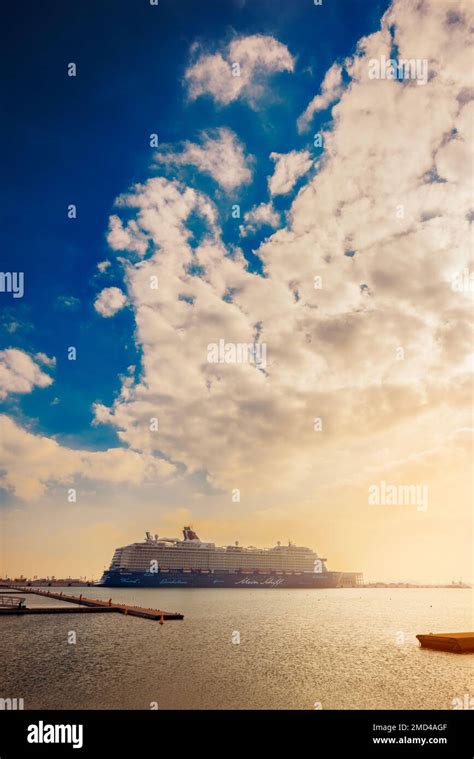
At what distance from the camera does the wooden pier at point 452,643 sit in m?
42.3

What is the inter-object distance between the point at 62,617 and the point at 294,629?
33.2 meters

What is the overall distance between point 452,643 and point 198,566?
133558 millimetres

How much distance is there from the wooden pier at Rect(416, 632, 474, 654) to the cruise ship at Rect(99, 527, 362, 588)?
126 meters

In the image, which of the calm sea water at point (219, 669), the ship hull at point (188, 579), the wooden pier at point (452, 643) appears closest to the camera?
the calm sea water at point (219, 669)

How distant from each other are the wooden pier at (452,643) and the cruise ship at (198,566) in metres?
126

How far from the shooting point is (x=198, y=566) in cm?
16538

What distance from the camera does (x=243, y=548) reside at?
177 m

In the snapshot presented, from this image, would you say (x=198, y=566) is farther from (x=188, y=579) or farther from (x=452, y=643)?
(x=452, y=643)

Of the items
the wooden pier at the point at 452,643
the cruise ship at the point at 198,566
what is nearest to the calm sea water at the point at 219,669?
the wooden pier at the point at 452,643

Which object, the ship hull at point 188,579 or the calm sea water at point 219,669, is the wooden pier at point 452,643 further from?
the ship hull at point 188,579

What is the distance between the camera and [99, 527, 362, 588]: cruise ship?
161 meters
